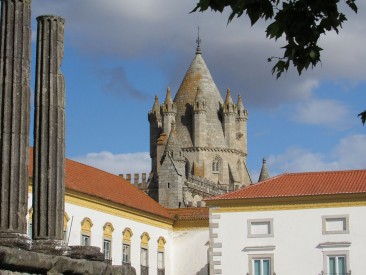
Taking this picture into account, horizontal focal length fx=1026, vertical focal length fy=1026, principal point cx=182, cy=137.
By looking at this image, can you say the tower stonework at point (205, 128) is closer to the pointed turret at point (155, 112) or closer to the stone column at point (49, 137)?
the pointed turret at point (155, 112)

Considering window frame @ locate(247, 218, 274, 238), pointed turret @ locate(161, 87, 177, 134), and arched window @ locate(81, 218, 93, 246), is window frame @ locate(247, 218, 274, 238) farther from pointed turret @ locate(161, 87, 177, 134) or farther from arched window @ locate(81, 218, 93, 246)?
pointed turret @ locate(161, 87, 177, 134)

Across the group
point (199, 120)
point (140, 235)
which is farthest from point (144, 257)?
point (199, 120)

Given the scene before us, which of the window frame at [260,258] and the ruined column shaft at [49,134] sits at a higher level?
the ruined column shaft at [49,134]

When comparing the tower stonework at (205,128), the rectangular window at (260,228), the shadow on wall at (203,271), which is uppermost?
the tower stonework at (205,128)

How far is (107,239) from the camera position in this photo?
46188mm

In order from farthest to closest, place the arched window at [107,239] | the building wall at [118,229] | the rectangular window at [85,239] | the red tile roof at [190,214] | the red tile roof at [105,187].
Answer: the red tile roof at [190,214] < the arched window at [107,239] < the red tile roof at [105,187] < the rectangular window at [85,239] < the building wall at [118,229]

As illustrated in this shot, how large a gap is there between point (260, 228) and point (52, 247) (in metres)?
26.2

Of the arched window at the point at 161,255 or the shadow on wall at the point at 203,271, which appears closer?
the shadow on wall at the point at 203,271

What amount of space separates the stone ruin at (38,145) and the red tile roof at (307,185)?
2424 cm

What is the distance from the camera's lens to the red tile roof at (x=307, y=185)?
150 feet

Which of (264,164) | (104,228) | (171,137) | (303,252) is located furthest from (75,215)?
(264,164)

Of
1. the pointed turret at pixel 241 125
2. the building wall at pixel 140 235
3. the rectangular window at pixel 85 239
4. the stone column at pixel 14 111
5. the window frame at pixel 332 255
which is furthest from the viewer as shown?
the pointed turret at pixel 241 125

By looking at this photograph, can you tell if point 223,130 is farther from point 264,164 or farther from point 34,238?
point 34,238

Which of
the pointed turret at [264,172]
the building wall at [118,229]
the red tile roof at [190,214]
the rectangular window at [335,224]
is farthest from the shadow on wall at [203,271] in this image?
the pointed turret at [264,172]
